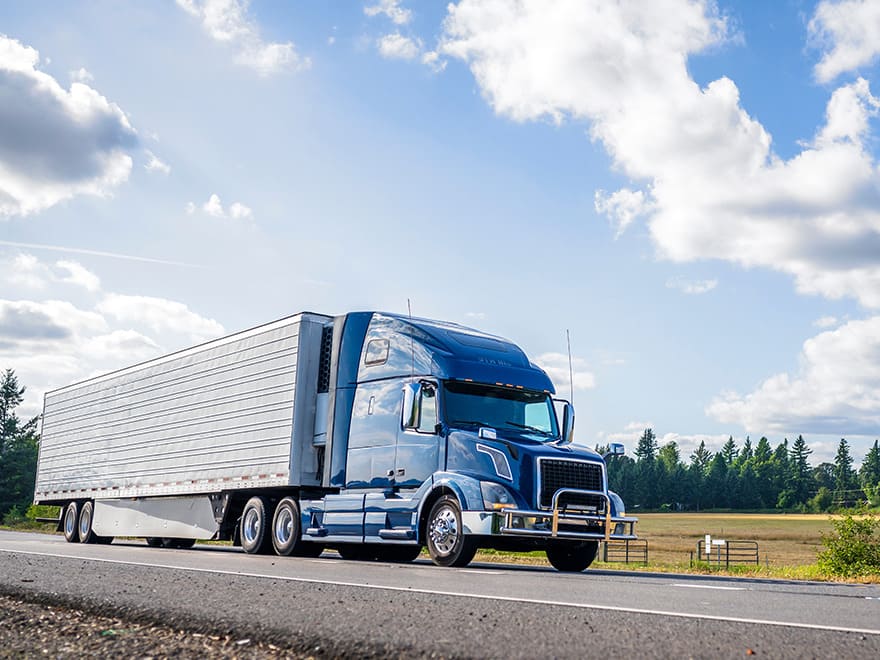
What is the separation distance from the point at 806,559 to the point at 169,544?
4257 cm

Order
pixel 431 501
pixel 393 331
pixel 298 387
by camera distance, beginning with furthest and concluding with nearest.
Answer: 1. pixel 298 387
2. pixel 393 331
3. pixel 431 501

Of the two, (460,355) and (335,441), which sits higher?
(460,355)

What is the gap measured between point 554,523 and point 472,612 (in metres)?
7.23

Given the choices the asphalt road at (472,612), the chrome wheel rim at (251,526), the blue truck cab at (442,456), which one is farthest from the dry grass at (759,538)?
the asphalt road at (472,612)

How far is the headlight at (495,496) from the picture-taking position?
503 inches

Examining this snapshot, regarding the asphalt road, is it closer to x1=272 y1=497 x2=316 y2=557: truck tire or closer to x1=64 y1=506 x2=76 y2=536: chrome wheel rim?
x1=272 y1=497 x2=316 y2=557: truck tire

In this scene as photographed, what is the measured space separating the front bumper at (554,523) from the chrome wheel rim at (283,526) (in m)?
4.46

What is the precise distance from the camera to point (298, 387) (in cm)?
1627

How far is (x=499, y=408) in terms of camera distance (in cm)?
1439

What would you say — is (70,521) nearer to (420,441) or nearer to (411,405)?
(420,441)

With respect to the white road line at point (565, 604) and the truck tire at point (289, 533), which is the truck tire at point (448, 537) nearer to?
the truck tire at point (289, 533)

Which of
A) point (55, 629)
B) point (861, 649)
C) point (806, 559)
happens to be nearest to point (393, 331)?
point (55, 629)

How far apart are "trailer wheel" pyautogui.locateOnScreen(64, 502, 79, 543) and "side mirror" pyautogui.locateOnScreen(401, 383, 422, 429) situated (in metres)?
14.5

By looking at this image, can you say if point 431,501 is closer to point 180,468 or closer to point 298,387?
point 298,387
